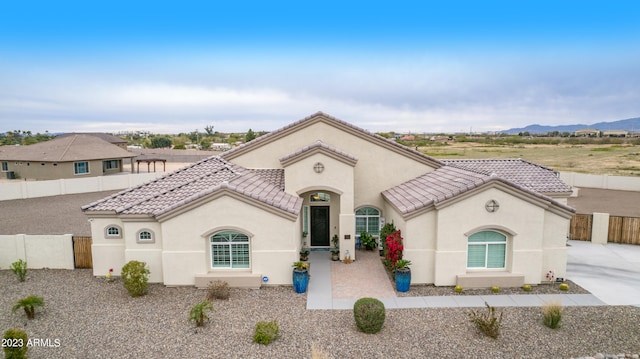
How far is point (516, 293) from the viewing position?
1468 cm

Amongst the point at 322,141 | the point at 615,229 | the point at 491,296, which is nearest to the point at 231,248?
the point at 322,141

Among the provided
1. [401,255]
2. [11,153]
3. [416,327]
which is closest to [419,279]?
[401,255]

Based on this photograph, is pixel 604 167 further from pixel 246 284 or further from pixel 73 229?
pixel 73 229

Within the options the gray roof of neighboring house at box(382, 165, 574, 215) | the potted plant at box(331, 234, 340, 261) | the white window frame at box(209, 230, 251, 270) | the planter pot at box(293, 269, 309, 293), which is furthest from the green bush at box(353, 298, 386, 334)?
the potted plant at box(331, 234, 340, 261)

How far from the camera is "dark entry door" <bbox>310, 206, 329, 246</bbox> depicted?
19.9 metres

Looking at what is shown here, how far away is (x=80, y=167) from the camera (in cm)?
4550

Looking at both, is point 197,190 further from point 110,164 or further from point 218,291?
point 110,164

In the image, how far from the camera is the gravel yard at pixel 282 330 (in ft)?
35.0

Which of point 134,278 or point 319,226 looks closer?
point 134,278

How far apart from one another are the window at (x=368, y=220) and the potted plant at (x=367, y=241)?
0.66 meters

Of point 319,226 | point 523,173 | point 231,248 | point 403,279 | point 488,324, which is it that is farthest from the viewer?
point 523,173

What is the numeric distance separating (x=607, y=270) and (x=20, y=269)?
26.5m

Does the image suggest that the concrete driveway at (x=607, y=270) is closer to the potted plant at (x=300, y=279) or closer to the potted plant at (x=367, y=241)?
the potted plant at (x=367, y=241)

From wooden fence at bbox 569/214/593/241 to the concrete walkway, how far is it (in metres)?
1.51
